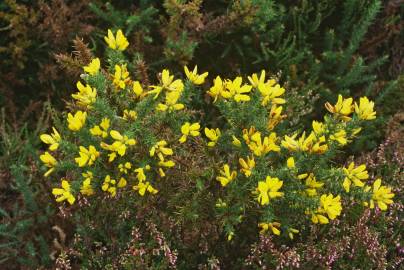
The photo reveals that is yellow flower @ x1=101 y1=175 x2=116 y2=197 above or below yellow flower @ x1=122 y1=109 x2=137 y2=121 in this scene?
below

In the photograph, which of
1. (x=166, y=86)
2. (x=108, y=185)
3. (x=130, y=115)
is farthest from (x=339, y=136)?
(x=108, y=185)

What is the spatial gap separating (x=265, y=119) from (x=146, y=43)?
1.15 metres

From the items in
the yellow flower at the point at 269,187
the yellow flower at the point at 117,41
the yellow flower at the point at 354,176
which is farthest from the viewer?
the yellow flower at the point at 117,41

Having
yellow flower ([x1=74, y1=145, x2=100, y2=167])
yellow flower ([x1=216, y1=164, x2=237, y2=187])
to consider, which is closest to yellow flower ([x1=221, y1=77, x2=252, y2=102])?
yellow flower ([x1=216, y1=164, x2=237, y2=187])

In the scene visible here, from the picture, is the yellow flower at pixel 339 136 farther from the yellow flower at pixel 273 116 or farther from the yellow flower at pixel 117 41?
the yellow flower at pixel 117 41

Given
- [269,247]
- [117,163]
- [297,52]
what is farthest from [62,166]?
[297,52]

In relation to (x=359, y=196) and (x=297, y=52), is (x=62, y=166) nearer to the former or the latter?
(x=359, y=196)

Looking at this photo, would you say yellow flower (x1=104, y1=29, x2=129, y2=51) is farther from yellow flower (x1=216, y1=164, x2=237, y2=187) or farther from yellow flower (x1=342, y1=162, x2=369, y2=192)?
yellow flower (x1=342, y1=162, x2=369, y2=192)

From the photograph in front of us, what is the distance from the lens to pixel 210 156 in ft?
7.47

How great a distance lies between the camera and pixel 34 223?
260cm

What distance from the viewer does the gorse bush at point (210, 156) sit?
2006mm

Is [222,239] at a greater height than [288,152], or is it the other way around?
[288,152]

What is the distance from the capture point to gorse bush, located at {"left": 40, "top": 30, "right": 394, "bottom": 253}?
201 cm

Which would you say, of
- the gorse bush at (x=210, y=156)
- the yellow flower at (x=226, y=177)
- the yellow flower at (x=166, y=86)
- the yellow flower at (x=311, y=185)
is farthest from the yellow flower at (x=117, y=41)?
the yellow flower at (x=311, y=185)
